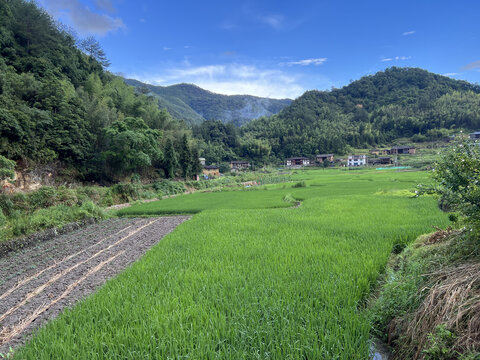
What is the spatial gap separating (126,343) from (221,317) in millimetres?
1010

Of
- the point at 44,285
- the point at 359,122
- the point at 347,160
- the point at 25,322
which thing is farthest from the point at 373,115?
the point at 25,322

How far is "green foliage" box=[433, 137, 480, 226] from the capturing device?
2.34m

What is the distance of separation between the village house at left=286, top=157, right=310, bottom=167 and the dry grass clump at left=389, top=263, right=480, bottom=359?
65313mm

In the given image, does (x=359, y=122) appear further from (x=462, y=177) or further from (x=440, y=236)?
(x=462, y=177)

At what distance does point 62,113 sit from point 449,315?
23733mm

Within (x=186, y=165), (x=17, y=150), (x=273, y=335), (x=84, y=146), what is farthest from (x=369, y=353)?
(x=186, y=165)

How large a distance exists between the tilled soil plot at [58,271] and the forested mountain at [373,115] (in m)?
66.2

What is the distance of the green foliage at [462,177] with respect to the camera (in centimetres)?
234

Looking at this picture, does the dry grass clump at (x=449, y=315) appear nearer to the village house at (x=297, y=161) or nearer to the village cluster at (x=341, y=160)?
the village cluster at (x=341, y=160)

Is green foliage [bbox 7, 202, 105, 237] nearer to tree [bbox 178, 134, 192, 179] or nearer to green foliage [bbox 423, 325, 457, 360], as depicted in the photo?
green foliage [bbox 423, 325, 457, 360]

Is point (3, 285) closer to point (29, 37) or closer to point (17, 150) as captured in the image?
point (17, 150)

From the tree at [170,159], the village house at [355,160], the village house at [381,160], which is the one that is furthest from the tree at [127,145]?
the village house at [381,160]

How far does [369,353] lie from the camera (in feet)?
7.09

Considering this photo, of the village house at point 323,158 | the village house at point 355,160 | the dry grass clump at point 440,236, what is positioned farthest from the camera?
the village house at point 323,158
